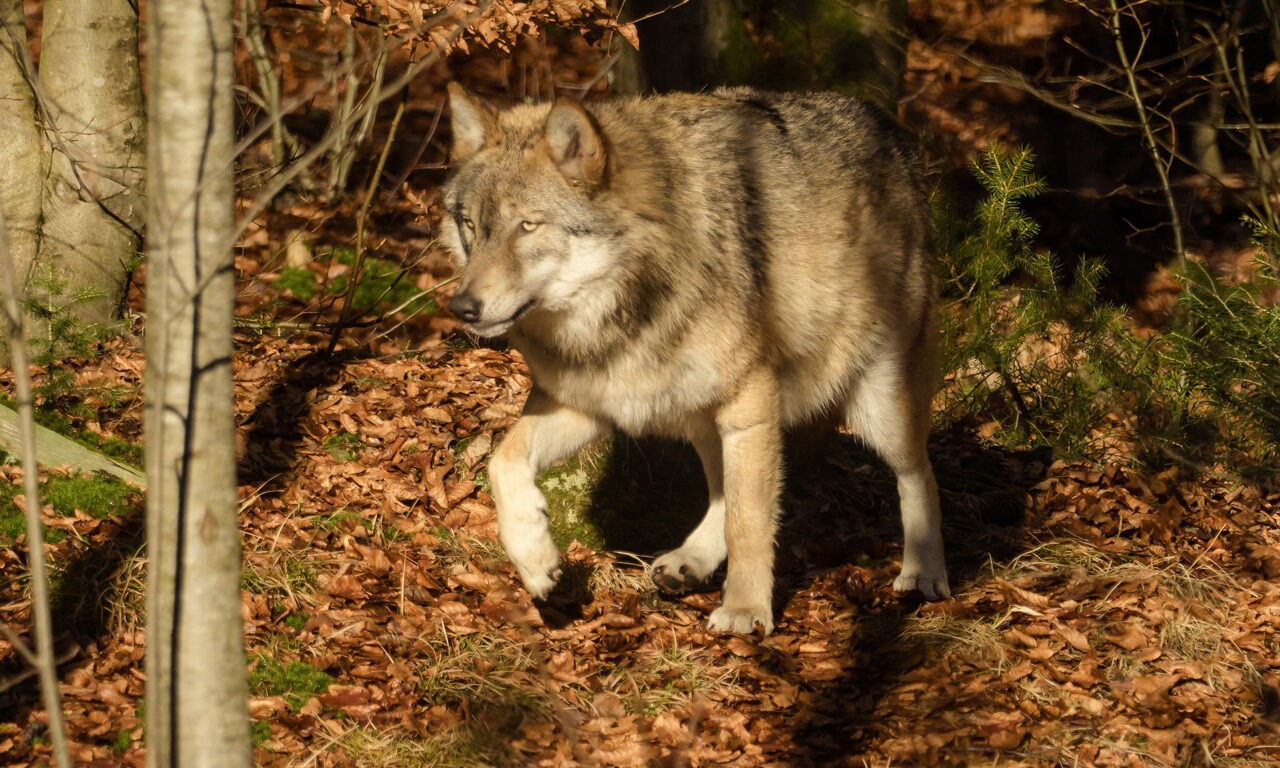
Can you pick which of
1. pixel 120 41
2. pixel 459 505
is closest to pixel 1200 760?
pixel 459 505

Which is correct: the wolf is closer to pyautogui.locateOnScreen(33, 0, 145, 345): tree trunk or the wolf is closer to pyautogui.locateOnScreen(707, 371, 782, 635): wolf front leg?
pyautogui.locateOnScreen(707, 371, 782, 635): wolf front leg

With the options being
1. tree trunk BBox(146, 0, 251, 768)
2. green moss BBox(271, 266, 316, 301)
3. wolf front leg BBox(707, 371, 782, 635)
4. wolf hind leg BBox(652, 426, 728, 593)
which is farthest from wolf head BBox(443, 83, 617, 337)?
green moss BBox(271, 266, 316, 301)

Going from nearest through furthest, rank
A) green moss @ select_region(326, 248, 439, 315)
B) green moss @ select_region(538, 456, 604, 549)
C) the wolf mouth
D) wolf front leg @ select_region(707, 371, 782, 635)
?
the wolf mouth < wolf front leg @ select_region(707, 371, 782, 635) < green moss @ select_region(538, 456, 604, 549) < green moss @ select_region(326, 248, 439, 315)

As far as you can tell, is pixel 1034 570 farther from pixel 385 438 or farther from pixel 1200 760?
pixel 385 438

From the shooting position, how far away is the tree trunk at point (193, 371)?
7.59ft

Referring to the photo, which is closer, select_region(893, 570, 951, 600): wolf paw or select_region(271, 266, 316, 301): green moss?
select_region(893, 570, 951, 600): wolf paw

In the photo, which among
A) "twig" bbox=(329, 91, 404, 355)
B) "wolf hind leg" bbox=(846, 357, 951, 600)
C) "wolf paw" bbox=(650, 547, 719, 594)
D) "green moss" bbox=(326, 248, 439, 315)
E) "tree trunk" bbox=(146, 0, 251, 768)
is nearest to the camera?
"tree trunk" bbox=(146, 0, 251, 768)

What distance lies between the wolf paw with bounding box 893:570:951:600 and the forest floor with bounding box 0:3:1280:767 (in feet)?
0.33

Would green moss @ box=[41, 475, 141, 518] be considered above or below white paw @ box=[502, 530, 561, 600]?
above

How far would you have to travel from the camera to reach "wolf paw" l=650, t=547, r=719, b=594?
5426mm

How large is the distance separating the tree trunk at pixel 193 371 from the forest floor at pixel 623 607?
29.7 inches

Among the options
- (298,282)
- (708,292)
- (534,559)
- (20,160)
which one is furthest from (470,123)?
(298,282)

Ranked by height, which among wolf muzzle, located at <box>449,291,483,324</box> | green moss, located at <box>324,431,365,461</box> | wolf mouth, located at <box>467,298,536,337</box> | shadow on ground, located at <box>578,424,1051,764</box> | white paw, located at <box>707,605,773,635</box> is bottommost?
shadow on ground, located at <box>578,424,1051,764</box>

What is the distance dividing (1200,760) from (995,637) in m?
0.98
